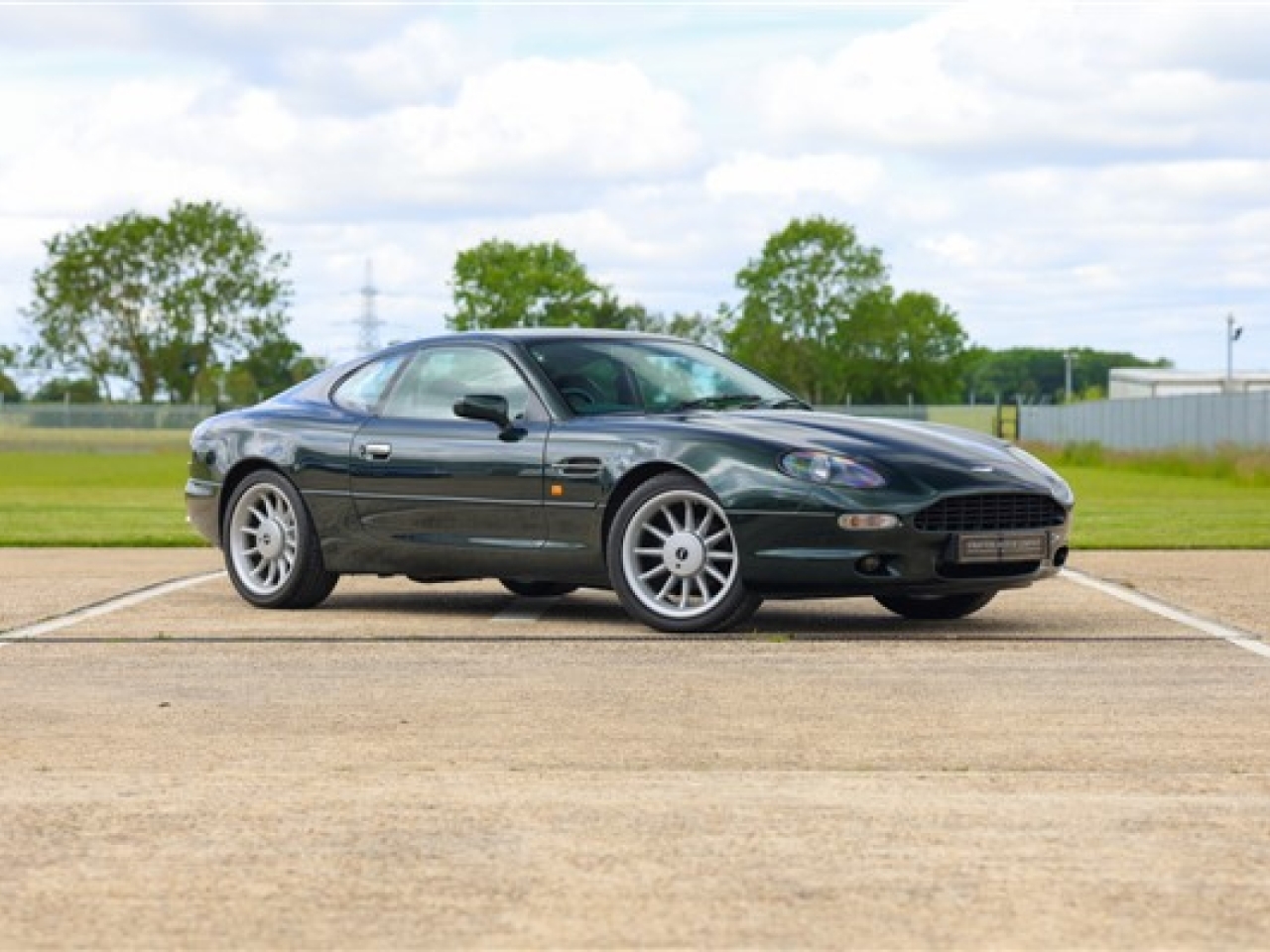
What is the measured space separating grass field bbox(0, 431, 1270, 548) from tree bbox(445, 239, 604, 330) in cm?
7115

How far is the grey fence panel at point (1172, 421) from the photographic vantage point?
50406 mm

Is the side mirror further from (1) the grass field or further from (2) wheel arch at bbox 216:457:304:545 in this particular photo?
(1) the grass field

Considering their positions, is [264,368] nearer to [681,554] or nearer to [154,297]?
[154,297]

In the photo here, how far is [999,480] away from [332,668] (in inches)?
122

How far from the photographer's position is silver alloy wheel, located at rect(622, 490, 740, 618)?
11477 millimetres

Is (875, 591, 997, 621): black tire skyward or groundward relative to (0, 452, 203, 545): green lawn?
skyward

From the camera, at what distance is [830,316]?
141250 millimetres

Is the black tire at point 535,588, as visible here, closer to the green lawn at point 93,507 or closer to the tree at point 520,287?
the green lawn at point 93,507

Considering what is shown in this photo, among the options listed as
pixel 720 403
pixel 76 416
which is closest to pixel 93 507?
pixel 720 403

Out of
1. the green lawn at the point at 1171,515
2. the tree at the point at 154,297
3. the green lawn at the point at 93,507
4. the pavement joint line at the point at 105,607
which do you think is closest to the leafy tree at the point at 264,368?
the tree at the point at 154,297

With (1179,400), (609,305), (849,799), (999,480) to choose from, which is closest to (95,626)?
(999,480)

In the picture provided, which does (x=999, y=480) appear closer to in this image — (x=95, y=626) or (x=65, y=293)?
(x=95, y=626)

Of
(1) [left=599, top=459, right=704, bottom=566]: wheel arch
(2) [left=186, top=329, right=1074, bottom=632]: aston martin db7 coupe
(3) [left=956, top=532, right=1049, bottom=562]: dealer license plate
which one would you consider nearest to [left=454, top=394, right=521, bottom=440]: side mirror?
(2) [left=186, top=329, right=1074, bottom=632]: aston martin db7 coupe

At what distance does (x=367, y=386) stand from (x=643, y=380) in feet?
4.93
